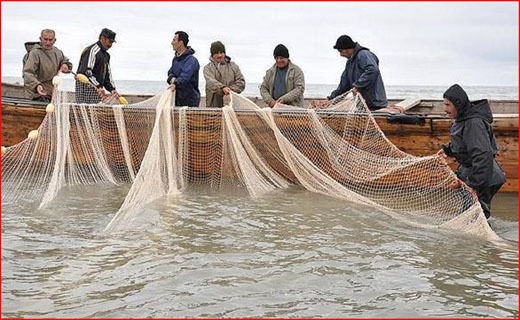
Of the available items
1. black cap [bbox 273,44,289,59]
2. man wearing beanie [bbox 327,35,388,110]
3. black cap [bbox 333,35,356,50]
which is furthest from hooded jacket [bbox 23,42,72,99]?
man wearing beanie [bbox 327,35,388,110]

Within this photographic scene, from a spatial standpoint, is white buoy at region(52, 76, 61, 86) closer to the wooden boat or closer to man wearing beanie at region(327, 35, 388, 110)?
the wooden boat

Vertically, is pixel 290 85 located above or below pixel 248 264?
above

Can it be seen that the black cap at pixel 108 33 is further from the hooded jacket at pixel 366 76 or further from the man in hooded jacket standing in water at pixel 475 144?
the man in hooded jacket standing in water at pixel 475 144

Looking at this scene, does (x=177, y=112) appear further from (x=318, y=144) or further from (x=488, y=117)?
(x=488, y=117)

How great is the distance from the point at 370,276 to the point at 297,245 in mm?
989

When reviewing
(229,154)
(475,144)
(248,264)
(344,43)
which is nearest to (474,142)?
(475,144)

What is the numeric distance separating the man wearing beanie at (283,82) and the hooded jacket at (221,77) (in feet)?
1.35

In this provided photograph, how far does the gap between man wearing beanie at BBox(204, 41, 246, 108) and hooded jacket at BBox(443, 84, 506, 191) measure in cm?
397

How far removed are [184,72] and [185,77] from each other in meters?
0.08

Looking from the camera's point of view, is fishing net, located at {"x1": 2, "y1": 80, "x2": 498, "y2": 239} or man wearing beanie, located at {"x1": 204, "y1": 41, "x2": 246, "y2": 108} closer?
fishing net, located at {"x1": 2, "y1": 80, "x2": 498, "y2": 239}

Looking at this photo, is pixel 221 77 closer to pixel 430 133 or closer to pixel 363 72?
pixel 363 72

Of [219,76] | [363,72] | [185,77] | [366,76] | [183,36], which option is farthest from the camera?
[219,76]

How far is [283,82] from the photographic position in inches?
367

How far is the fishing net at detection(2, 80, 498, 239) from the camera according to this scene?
746 cm
